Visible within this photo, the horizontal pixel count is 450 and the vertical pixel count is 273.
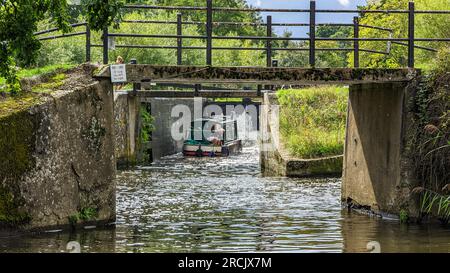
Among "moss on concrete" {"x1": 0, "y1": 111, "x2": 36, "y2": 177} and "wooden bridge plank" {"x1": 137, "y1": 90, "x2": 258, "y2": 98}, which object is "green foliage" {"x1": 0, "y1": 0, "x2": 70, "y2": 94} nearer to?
"moss on concrete" {"x1": 0, "y1": 111, "x2": 36, "y2": 177}

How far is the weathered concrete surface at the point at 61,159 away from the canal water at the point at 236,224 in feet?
1.40

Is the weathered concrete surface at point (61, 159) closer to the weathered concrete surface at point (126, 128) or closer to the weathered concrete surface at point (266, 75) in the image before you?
the weathered concrete surface at point (266, 75)

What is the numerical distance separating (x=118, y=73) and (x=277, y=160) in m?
13.7

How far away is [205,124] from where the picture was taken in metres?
43.0

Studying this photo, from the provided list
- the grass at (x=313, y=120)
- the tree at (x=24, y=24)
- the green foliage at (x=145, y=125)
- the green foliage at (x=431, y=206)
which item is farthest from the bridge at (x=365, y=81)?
the green foliage at (x=145, y=125)

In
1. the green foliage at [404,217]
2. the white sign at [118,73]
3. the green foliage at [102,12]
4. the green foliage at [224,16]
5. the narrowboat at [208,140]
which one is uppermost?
the green foliage at [224,16]

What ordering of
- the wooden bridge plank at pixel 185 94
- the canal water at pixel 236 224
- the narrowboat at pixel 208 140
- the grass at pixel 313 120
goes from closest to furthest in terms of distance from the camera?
the canal water at pixel 236 224 → the grass at pixel 313 120 → the wooden bridge plank at pixel 185 94 → the narrowboat at pixel 208 140

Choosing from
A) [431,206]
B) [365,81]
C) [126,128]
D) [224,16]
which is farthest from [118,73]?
[224,16]

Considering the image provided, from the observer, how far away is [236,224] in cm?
1925

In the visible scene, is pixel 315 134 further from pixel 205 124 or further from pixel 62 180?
pixel 62 180

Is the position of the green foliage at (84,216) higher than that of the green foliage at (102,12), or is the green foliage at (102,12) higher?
the green foliage at (102,12)

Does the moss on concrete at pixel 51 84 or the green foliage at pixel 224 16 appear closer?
the moss on concrete at pixel 51 84

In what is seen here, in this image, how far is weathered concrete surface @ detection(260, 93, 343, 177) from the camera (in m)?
29.6

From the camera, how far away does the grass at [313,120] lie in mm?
30391
